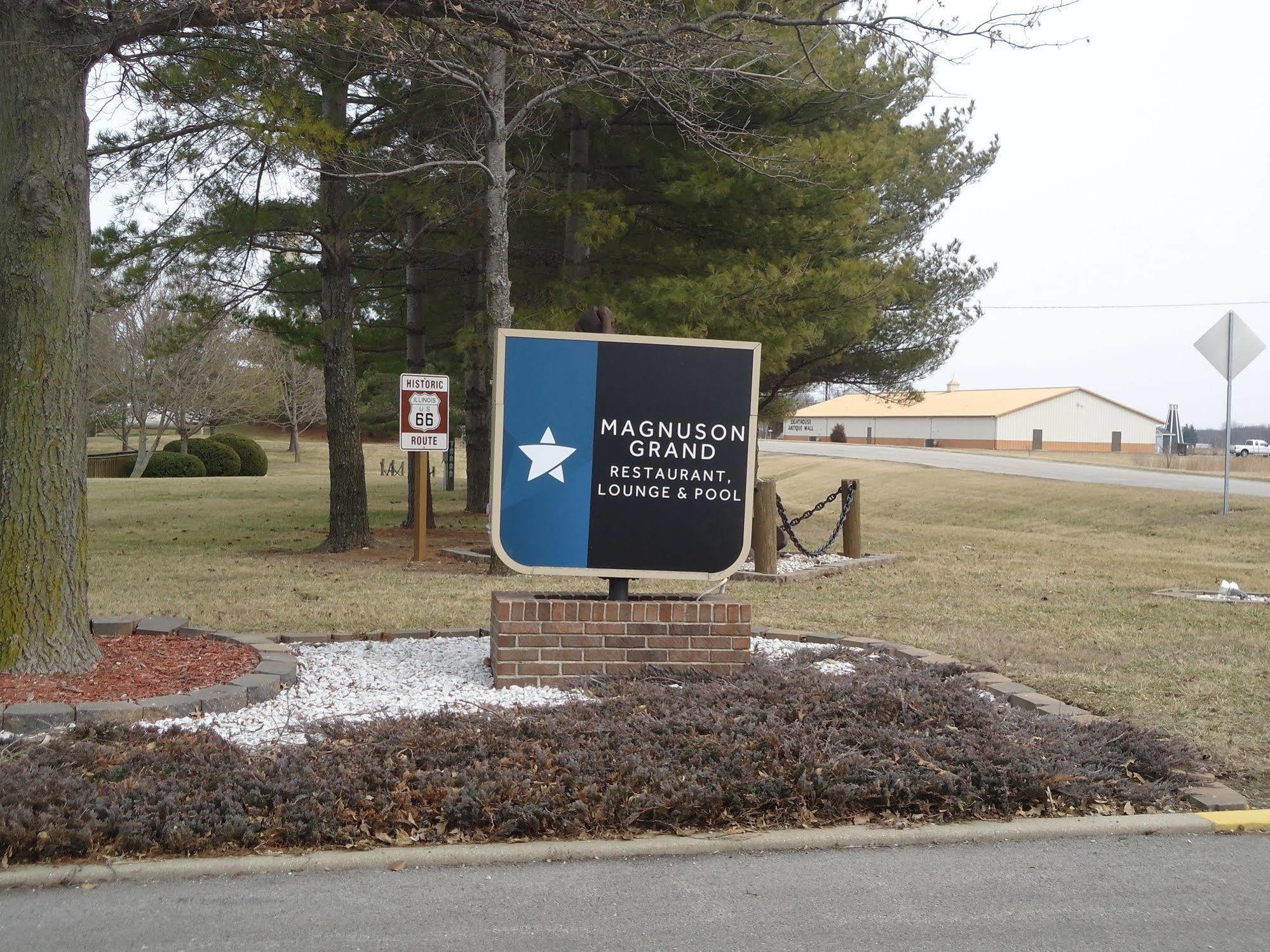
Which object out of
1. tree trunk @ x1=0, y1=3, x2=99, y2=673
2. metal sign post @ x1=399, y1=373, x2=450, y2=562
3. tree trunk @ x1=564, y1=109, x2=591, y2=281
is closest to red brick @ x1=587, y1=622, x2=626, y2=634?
tree trunk @ x1=0, y1=3, x2=99, y2=673

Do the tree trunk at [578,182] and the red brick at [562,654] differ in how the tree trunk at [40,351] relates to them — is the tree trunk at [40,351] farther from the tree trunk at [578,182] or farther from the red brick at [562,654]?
the tree trunk at [578,182]

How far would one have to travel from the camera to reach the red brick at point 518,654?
19.8 ft

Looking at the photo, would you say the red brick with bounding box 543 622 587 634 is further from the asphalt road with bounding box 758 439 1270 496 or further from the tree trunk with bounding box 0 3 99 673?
the asphalt road with bounding box 758 439 1270 496

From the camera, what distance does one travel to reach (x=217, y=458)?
125ft

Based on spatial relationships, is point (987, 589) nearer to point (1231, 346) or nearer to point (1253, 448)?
point (1231, 346)

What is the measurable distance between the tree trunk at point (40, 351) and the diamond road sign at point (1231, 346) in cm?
1639

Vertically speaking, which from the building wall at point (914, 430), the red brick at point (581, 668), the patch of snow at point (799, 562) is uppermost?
the building wall at point (914, 430)

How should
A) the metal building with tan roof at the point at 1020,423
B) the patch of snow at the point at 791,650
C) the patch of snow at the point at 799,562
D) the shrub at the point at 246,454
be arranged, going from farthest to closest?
the metal building with tan roof at the point at 1020,423
the shrub at the point at 246,454
the patch of snow at the point at 799,562
the patch of snow at the point at 791,650

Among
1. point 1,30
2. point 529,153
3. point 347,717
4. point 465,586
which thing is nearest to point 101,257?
point 529,153

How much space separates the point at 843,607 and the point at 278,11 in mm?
6329

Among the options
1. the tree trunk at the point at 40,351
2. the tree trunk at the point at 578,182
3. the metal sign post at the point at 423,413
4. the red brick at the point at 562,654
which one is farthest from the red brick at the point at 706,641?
the tree trunk at the point at 578,182

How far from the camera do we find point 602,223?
13188 millimetres

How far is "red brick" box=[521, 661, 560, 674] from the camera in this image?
6.09 metres

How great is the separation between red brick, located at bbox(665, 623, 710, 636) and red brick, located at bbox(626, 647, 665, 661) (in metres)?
0.12
